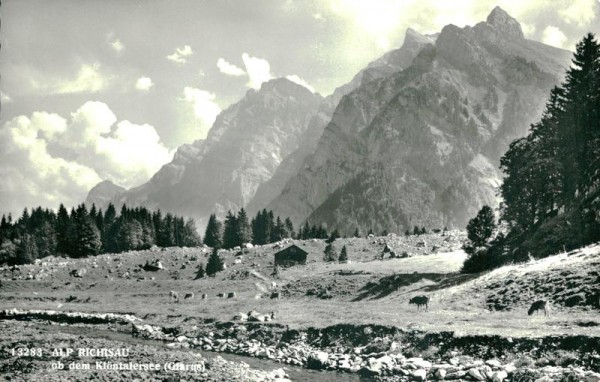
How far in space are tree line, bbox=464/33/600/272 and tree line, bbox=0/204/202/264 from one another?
8521cm

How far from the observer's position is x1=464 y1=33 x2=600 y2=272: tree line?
50.3m

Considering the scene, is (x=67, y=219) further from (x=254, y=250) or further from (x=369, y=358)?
(x=369, y=358)

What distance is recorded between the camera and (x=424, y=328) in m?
32.2

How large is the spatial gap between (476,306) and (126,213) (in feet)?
393

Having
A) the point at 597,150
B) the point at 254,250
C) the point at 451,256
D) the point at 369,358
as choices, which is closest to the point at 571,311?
the point at 369,358

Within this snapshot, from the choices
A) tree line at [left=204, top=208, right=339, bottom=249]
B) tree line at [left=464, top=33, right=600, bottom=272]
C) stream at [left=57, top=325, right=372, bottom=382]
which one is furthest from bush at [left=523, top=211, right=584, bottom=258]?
tree line at [left=204, top=208, right=339, bottom=249]

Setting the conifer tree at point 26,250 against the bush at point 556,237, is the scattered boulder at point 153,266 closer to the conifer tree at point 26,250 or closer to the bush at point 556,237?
the conifer tree at point 26,250

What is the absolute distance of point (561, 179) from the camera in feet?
195

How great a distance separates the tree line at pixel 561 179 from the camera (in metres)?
50.3

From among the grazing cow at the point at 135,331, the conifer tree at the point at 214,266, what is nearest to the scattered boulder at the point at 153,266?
the conifer tree at the point at 214,266

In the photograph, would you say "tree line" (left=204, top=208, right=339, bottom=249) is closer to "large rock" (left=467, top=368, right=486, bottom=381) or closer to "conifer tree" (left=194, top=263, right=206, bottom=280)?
"conifer tree" (left=194, top=263, right=206, bottom=280)

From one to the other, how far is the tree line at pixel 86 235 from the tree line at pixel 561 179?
280ft

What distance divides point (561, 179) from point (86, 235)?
95876 mm

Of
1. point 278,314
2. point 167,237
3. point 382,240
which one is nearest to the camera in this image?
point 278,314
